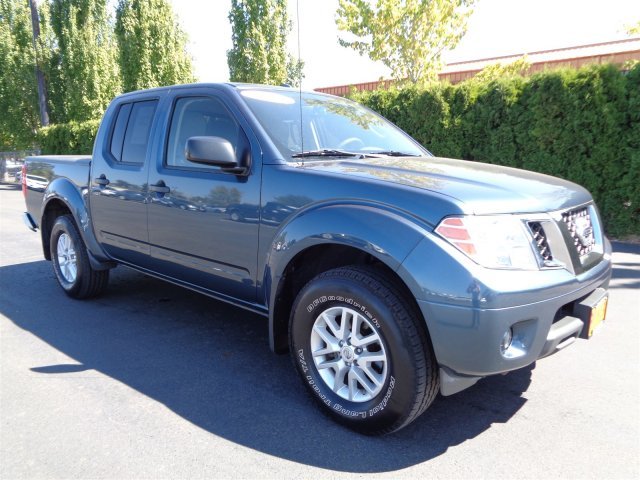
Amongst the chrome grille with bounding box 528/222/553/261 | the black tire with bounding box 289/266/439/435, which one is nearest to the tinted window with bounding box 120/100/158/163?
the black tire with bounding box 289/266/439/435

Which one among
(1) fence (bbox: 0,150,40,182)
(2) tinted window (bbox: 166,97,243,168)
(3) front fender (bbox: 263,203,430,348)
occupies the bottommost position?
(1) fence (bbox: 0,150,40,182)

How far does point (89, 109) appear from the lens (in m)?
24.0

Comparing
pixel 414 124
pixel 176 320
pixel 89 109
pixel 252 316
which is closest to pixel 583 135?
pixel 414 124

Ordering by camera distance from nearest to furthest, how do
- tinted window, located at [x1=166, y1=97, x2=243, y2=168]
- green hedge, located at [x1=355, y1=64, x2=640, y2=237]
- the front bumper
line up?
the front bumper
tinted window, located at [x1=166, y1=97, x2=243, y2=168]
green hedge, located at [x1=355, y1=64, x2=640, y2=237]

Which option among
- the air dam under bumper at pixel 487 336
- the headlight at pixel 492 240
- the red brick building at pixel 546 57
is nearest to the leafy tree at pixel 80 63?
the red brick building at pixel 546 57

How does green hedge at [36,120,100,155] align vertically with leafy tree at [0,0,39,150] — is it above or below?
below

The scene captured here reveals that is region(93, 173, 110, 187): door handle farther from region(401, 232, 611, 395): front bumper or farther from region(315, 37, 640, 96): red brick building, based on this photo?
region(315, 37, 640, 96): red brick building

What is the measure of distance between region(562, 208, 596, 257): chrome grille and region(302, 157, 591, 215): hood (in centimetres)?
6

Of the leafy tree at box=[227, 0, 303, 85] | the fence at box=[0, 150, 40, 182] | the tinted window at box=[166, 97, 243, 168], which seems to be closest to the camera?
the tinted window at box=[166, 97, 243, 168]

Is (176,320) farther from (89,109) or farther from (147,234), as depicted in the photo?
(89,109)

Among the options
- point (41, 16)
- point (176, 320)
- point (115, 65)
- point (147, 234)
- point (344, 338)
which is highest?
point (41, 16)

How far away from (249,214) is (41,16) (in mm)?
28454

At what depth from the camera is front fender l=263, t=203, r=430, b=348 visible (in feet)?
7.99

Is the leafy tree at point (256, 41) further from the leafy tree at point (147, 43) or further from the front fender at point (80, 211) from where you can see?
the front fender at point (80, 211)
